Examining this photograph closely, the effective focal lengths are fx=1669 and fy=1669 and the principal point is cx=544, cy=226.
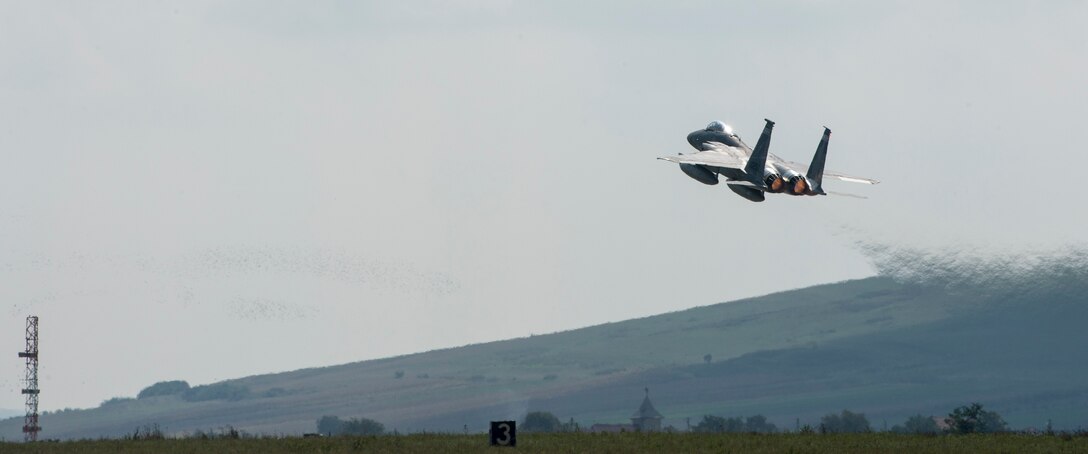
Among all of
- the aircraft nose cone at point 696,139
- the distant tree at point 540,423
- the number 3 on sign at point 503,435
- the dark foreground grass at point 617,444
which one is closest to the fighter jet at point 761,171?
the aircraft nose cone at point 696,139

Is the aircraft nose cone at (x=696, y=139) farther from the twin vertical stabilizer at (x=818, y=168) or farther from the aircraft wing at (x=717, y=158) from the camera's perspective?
the twin vertical stabilizer at (x=818, y=168)

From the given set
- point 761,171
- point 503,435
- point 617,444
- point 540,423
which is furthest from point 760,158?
point 540,423

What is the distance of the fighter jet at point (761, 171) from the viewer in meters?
85.9

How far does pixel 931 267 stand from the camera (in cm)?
15125

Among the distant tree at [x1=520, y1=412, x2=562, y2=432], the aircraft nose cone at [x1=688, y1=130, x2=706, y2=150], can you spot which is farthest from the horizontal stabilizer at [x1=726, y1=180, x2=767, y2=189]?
the distant tree at [x1=520, y1=412, x2=562, y2=432]

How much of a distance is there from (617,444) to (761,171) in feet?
87.7

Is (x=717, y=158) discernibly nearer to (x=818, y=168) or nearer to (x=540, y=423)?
(x=818, y=168)

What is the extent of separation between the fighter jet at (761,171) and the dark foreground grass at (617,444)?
1983 cm

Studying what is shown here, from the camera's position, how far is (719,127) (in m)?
98.4

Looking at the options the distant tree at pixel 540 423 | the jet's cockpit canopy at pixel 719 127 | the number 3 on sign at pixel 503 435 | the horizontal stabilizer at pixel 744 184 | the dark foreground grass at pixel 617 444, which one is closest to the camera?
the dark foreground grass at pixel 617 444

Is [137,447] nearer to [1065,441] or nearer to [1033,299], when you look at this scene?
[1065,441]

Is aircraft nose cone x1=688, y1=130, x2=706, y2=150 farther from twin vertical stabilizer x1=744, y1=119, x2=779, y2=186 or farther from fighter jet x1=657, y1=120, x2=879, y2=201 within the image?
twin vertical stabilizer x1=744, y1=119, x2=779, y2=186

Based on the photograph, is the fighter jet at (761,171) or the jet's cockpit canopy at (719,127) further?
the jet's cockpit canopy at (719,127)

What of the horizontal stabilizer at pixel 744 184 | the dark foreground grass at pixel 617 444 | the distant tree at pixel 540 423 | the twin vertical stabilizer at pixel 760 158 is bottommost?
the dark foreground grass at pixel 617 444
